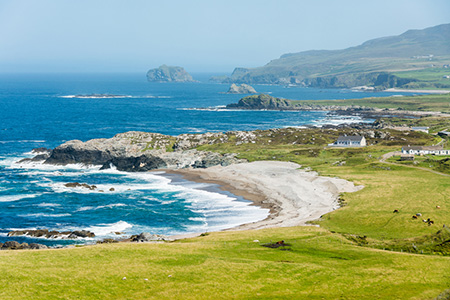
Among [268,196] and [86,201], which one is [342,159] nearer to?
[268,196]

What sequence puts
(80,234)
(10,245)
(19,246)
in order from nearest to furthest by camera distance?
(19,246), (10,245), (80,234)

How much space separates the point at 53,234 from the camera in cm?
7281

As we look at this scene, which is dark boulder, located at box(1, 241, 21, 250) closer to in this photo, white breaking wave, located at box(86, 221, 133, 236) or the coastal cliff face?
white breaking wave, located at box(86, 221, 133, 236)

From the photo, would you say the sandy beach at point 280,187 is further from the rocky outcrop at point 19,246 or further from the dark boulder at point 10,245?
the dark boulder at point 10,245

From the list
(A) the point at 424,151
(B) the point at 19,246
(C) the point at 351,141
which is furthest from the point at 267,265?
(C) the point at 351,141

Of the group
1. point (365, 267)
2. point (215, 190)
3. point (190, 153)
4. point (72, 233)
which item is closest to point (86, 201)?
point (72, 233)

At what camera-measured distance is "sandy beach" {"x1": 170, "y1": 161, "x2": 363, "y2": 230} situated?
267ft

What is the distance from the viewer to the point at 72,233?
7262cm

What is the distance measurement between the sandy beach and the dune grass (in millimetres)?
25809

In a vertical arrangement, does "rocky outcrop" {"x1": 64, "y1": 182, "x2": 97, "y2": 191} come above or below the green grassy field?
below

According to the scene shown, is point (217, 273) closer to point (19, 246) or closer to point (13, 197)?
point (19, 246)

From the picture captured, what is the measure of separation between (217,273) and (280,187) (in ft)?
206

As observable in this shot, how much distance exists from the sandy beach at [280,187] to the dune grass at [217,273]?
84.7 ft

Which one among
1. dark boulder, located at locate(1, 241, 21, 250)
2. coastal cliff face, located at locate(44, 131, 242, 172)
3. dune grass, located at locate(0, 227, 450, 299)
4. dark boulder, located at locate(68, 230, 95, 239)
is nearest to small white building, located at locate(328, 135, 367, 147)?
coastal cliff face, located at locate(44, 131, 242, 172)
